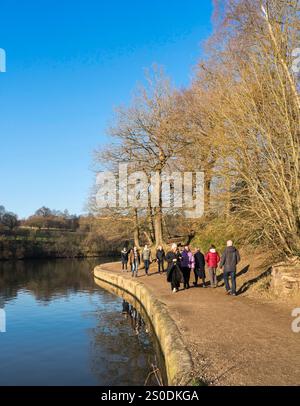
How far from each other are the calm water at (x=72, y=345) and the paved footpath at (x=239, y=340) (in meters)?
1.38

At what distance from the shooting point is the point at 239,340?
7.32 metres

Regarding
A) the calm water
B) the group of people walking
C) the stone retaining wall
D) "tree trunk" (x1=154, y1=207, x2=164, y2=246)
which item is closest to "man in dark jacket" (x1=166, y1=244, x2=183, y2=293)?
the group of people walking

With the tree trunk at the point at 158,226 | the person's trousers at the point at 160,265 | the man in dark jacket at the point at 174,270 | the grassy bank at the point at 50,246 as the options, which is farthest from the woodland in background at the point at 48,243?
the man in dark jacket at the point at 174,270

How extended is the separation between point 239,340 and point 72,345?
16.7 ft

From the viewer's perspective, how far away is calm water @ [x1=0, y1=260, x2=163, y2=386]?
8008mm

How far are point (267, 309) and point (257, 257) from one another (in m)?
7.29

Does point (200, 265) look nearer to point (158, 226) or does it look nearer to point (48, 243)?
point (158, 226)

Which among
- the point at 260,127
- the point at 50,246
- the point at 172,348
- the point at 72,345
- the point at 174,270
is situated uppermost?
the point at 260,127

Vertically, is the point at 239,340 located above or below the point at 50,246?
above

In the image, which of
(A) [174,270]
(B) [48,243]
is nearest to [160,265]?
(A) [174,270]

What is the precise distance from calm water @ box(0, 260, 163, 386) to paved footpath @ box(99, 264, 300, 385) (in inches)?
54.4

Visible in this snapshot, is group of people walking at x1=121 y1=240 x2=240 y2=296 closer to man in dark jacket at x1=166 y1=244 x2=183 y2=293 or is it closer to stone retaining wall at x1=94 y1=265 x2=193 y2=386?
man in dark jacket at x1=166 y1=244 x2=183 y2=293

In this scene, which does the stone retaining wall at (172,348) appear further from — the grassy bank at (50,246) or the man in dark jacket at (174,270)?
the grassy bank at (50,246)

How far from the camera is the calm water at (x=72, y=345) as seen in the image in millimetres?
8008
